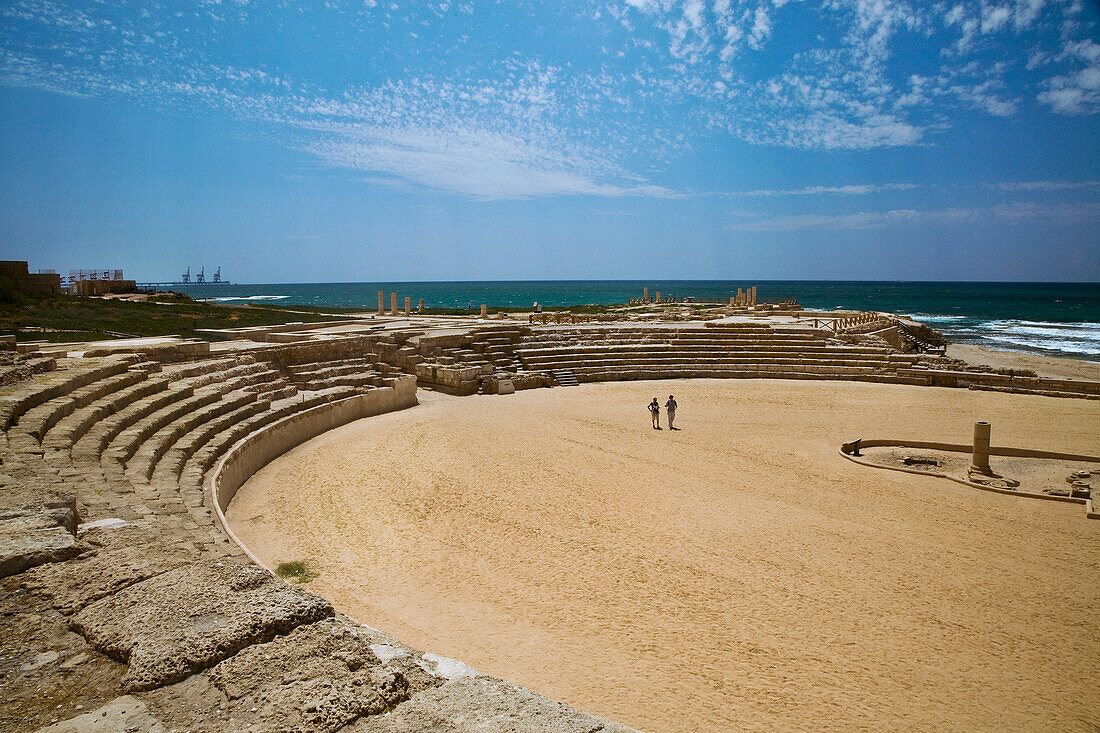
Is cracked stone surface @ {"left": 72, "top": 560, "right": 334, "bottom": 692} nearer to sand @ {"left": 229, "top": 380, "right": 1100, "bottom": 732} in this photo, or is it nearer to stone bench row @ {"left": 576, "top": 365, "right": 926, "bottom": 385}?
sand @ {"left": 229, "top": 380, "right": 1100, "bottom": 732}

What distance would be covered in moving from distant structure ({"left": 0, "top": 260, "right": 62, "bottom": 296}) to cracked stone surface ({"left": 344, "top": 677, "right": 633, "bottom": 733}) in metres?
27.3

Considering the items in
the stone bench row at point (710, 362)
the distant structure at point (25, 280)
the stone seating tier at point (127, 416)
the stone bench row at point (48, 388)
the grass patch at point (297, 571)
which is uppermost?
the distant structure at point (25, 280)

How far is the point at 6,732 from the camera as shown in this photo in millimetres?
2547

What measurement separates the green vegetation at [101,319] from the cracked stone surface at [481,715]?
1904 cm

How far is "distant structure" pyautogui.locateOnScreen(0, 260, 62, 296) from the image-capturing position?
2317 centimetres

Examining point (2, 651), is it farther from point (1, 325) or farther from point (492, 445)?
point (1, 325)

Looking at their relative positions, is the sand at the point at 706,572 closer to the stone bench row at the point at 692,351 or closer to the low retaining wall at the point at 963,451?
the low retaining wall at the point at 963,451

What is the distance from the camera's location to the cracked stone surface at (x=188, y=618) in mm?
3006

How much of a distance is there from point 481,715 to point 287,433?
1152cm

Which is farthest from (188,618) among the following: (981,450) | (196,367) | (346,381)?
(346,381)

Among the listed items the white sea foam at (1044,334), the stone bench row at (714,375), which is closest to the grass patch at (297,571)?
the stone bench row at (714,375)

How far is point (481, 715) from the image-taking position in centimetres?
280

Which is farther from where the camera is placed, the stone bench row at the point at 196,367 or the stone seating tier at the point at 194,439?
the stone bench row at the point at 196,367

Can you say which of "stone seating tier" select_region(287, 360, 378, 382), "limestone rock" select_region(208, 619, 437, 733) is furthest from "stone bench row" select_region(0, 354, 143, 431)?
"limestone rock" select_region(208, 619, 437, 733)
